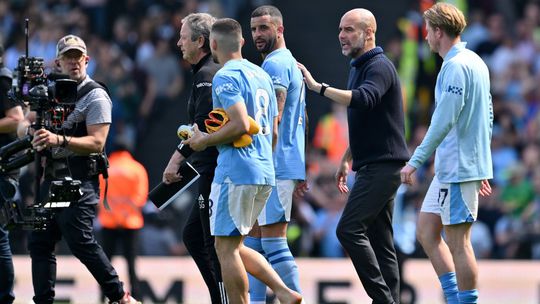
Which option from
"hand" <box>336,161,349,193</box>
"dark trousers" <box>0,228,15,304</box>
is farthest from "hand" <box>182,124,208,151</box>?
"dark trousers" <box>0,228,15,304</box>

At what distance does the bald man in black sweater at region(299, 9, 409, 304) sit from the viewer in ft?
35.0

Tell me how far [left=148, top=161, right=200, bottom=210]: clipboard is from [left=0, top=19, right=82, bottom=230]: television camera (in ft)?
2.15

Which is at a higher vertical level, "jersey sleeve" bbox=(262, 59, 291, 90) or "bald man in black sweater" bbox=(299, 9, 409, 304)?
"jersey sleeve" bbox=(262, 59, 291, 90)

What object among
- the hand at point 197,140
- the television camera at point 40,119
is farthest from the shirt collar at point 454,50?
the television camera at point 40,119

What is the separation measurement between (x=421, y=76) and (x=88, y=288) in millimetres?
6360

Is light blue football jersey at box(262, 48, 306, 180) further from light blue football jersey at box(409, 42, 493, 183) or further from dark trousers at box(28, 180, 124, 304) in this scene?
dark trousers at box(28, 180, 124, 304)

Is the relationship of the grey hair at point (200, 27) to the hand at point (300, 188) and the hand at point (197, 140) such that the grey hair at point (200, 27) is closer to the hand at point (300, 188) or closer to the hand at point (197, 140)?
the hand at point (197, 140)

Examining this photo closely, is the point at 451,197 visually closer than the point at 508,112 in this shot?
Yes

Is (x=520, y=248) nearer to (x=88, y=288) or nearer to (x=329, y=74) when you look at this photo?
(x=329, y=74)

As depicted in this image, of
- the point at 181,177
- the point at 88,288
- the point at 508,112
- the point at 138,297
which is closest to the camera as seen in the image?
the point at 181,177

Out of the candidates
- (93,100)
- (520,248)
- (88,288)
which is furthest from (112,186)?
(520,248)

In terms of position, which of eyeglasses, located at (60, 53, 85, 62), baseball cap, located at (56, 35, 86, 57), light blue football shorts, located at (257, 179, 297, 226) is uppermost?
baseball cap, located at (56, 35, 86, 57)

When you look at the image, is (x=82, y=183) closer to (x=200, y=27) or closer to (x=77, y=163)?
(x=77, y=163)

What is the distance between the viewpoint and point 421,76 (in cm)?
1970
